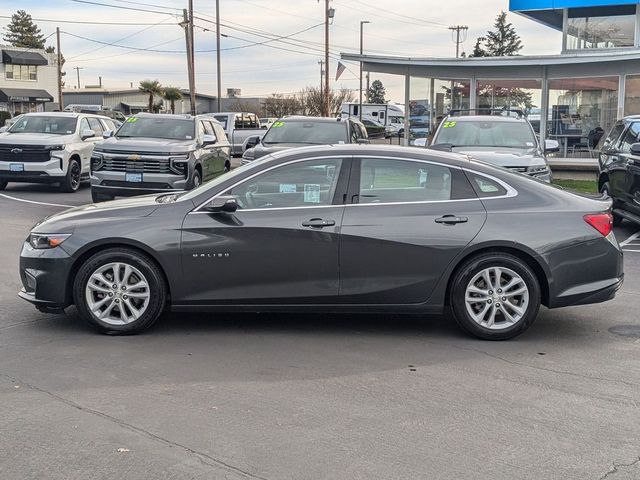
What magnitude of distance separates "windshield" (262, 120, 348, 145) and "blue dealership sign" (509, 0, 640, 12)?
1467cm

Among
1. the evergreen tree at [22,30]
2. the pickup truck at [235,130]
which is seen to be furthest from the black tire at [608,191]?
the evergreen tree at [22,30]

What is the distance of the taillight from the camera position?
20.7 feet

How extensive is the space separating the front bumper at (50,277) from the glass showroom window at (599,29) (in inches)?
954

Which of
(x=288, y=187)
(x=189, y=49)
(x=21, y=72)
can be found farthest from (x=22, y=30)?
(x=288, y=187)

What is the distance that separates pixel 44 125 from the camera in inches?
700

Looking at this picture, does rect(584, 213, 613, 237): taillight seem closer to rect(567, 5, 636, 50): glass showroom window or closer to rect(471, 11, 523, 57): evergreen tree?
rect(567, 5, 636, 50): glass showroom window

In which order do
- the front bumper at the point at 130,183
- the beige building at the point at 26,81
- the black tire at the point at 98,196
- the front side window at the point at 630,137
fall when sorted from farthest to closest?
the beige building at the point at 26,81
the black tire at the point at 98,196
the front bumper at the point at 130,183
the front side window at the point at 630,137

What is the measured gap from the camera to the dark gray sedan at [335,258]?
6.21m

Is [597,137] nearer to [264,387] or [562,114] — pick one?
[562,114]

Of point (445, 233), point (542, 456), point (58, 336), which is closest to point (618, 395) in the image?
point (542, 456)

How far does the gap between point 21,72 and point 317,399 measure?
71840 mm

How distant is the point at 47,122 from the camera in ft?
58.6

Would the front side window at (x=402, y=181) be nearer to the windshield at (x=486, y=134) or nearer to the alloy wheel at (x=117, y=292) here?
the alloy wheel at (x=117, y=292)

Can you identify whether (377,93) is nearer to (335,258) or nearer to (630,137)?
(630,137)
